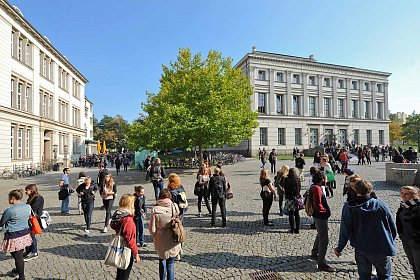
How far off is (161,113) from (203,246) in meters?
14.4

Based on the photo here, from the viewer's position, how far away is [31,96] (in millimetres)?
26797

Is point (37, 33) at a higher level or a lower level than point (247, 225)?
higher

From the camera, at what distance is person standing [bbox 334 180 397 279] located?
11.2ft

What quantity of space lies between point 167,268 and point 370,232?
2973 millimetres

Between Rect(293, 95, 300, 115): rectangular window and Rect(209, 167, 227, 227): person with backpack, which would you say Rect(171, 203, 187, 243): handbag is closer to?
Rect(209, 167, 227, 227): person with backpack

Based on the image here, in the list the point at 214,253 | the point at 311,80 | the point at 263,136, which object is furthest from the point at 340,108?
the point at 214,253

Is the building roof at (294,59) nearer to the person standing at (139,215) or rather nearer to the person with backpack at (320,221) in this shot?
the person standing at (139,215)

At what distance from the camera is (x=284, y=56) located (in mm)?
46344

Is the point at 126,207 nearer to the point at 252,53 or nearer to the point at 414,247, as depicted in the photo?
the point at 414,247

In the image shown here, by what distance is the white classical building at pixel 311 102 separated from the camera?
4425 centimetres

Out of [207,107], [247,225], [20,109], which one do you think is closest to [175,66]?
[207,107]

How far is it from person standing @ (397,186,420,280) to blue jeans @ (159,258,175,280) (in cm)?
340

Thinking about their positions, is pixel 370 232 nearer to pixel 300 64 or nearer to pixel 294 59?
pixel 294 59

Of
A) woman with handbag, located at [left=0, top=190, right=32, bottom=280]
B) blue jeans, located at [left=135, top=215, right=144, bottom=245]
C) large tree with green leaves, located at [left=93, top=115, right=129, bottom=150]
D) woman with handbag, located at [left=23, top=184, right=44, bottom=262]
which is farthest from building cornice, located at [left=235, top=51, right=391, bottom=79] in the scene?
large tree with green leaves, located at [left=93, top=115, right=129, bottom=150]
